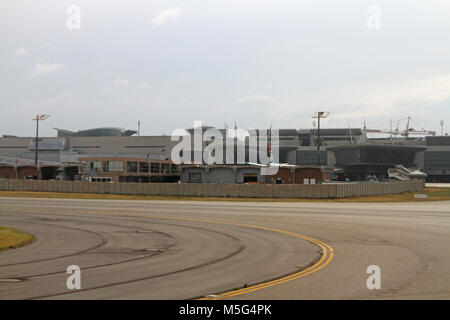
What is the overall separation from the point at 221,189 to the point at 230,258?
4630cm

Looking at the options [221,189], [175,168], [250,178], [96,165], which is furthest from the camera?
[175,168]

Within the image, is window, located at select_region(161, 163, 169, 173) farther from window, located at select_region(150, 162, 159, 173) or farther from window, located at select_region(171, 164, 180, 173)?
window, located at select_region(171, 164, 180, 173)

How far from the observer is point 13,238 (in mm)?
25031

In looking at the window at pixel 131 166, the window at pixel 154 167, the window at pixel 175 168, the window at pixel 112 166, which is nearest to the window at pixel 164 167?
the window at pixel 154 167

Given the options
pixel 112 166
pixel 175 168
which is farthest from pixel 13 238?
pixel 175 168

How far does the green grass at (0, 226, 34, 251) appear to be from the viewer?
902 inches

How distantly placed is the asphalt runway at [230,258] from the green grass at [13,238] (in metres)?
0.71

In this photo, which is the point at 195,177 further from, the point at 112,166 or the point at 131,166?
the point at 112,166

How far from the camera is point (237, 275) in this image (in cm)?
1577

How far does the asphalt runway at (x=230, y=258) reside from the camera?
44.0ft

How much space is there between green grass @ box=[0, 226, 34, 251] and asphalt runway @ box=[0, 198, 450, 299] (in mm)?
713

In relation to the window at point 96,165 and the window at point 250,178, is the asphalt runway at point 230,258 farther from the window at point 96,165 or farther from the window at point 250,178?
the window at point 250,178
